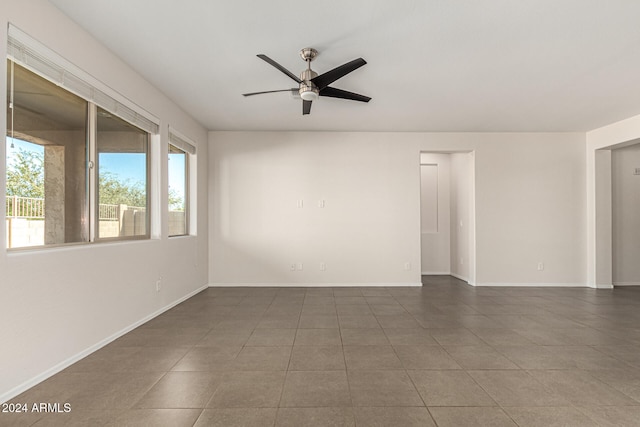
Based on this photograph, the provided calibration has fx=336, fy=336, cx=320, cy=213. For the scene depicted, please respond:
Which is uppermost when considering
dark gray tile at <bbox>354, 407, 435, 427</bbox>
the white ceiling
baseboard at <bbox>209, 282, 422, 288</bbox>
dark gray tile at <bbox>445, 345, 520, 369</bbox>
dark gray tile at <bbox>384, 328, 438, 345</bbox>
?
the white ceiling

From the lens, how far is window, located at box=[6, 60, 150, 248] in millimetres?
2176

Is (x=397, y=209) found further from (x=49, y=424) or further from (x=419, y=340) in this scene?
(x=49, y=424)

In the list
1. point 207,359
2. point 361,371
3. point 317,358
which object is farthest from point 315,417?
point 207,359

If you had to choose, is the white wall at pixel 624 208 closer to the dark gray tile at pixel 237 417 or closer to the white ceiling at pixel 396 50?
the white ceiling at pixel 396 50

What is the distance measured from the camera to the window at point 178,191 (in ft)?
14.8

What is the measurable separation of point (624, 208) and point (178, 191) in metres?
7.34

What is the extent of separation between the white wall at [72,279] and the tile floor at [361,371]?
174 millimetres

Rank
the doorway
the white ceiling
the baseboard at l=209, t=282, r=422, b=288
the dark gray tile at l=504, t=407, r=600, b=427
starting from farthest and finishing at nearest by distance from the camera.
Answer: the doorway
the baseboard at l=209, t=282, r=422, b=288
the white ceiling
the dark gray tile at l=504, t=407, r=600, b=427

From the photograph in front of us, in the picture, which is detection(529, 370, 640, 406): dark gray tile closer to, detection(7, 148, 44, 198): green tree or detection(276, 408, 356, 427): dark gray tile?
detection(276, 408, 356, 427): dark gray tile

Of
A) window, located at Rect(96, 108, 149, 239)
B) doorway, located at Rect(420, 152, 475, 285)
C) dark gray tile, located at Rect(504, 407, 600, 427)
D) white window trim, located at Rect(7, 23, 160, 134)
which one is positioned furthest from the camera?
doorway, located at Rect(420, 152, 475, 285)

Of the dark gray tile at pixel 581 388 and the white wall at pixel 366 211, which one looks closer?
the dark gray tile at pixel 581 388

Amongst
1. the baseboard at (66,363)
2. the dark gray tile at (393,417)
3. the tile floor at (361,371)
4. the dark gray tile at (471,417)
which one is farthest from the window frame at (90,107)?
the dark gray tile at (471,417)

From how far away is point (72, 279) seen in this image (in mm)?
2498

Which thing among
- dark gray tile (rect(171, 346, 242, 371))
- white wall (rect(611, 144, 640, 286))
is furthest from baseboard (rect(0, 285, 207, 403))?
white wall (rect(611, 144, 640, 286))
